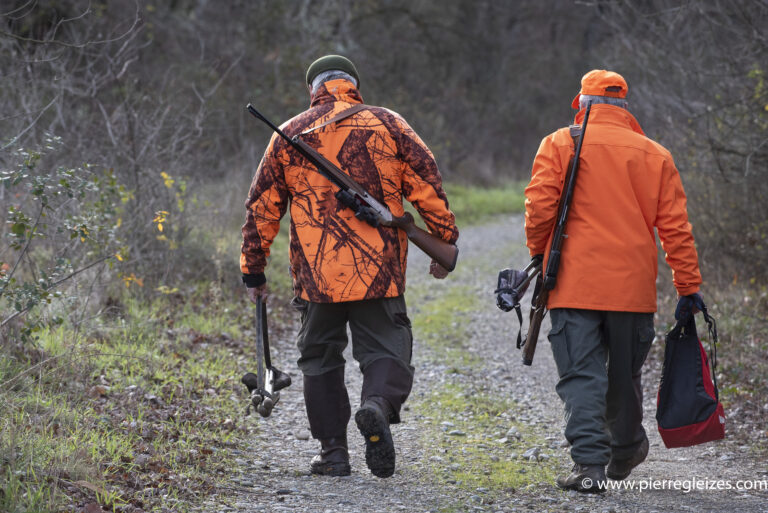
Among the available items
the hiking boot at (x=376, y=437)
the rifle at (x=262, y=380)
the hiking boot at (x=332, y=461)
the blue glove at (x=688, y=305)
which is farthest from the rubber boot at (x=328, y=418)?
the blue glove at (x=688, y=305)

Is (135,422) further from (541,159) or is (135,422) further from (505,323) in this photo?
(505,323)

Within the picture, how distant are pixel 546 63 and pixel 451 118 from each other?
6.31m

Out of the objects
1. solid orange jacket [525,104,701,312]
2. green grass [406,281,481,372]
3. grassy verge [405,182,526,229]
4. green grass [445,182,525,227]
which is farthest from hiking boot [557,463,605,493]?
green grass [445,182,525,227]

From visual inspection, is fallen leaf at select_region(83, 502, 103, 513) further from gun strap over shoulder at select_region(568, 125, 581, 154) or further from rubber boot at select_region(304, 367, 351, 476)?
gun strap over shoulder at select_region(568, 125, 581, 154)

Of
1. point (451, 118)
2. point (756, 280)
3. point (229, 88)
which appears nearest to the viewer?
point (756, 280)

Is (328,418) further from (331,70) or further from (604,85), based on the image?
(604,85)

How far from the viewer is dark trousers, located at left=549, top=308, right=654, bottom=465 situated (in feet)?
13.7

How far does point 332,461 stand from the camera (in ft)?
14.8

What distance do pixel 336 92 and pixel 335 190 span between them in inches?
21.0

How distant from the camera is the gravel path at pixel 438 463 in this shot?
4.04m

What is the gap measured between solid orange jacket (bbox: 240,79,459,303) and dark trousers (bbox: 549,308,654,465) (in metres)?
0.88

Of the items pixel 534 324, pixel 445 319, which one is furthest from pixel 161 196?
pixel 534 324

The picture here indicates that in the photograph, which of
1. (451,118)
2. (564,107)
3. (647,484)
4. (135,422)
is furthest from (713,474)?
(564,107)

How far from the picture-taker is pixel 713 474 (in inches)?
188
